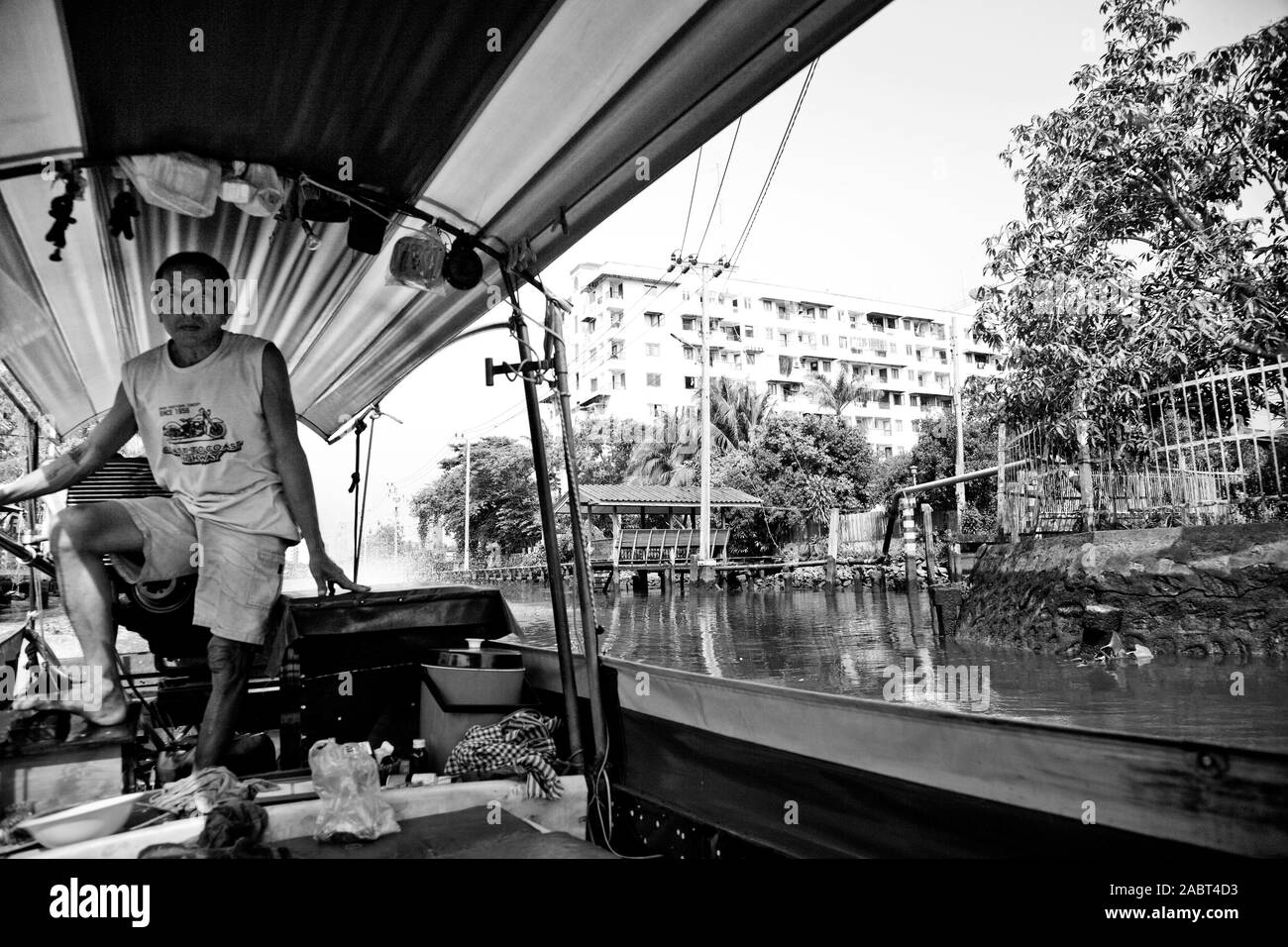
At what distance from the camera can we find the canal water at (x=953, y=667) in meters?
8.13

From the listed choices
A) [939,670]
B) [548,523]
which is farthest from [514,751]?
[939,670]

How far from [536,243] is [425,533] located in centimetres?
7970

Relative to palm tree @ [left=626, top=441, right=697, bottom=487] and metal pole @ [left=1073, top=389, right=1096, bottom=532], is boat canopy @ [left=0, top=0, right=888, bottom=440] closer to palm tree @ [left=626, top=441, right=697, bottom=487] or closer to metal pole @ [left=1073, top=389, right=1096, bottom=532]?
metal pole @ [left=1073, top=389, right=1096, bottom=532]

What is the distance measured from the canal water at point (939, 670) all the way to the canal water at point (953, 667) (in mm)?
20

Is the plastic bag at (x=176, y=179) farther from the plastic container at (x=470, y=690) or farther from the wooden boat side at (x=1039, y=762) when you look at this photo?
the wooden boat side at (x=1039, y=762)

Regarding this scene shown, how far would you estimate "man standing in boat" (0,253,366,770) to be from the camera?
2510mm

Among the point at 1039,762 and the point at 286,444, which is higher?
the point at 286,444

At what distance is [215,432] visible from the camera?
2590mm

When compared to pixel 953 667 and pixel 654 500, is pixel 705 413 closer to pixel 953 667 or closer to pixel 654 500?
pixel 654 500

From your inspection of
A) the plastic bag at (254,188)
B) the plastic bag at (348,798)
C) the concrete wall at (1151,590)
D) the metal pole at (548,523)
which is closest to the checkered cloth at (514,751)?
the metal pole at (548,523)

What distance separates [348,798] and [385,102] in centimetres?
194

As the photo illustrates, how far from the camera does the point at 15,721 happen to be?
7.32 ft

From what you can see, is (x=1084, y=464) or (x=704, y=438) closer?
(x=1084, y=464)
